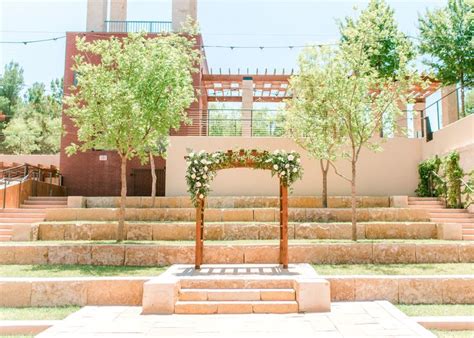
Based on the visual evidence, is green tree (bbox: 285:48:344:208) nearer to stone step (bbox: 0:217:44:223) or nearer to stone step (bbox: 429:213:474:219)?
stone step (bbox: 429:213:474:219)

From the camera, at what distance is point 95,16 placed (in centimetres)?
1775

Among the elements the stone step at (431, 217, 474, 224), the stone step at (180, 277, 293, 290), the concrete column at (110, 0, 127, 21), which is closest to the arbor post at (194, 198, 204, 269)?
the stone step at (180, 277, 293, 290)

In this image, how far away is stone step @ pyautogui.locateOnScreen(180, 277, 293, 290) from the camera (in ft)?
22.9

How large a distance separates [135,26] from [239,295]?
1449 centimetres

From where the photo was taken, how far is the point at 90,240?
33.4 feet

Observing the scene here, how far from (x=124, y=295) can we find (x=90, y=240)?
12.6 ft

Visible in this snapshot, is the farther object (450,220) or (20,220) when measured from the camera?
(20,220)

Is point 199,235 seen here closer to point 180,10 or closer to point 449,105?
point 180,10

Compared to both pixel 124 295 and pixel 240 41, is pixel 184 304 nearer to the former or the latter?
pixel 124 295

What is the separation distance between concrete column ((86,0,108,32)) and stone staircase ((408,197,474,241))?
14315mm

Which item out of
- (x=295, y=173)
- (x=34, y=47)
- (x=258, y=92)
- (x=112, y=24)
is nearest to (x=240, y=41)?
(x=258, y=92)

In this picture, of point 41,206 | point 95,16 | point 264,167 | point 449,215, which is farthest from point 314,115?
point 95,16

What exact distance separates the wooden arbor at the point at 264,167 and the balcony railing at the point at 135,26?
36.5 ft

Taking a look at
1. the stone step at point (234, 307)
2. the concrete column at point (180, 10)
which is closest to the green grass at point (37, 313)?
the stone step at point (234, 307)
